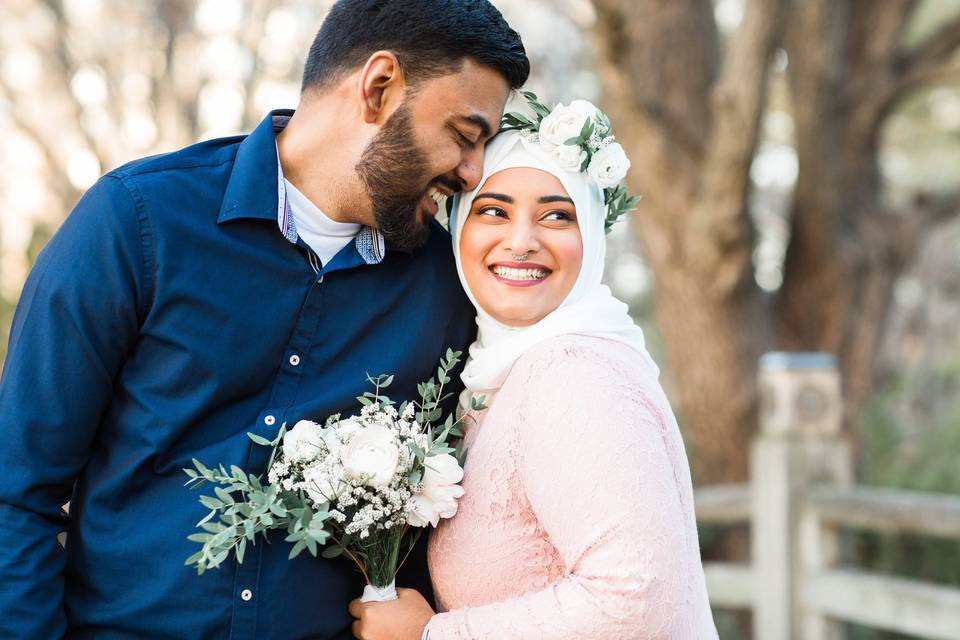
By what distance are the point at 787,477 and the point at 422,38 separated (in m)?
4.70

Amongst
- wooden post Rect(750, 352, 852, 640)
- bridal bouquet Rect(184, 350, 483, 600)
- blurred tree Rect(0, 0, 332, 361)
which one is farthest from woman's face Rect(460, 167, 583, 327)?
blurred tree Rect(0, 0, 332, 361)

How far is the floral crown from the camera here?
2607 millimetres

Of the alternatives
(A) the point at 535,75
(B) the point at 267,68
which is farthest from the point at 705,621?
(A) the point at 535,75

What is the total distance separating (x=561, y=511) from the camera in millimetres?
2305

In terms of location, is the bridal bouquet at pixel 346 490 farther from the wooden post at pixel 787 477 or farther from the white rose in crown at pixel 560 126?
the wooden post at pixel 787 477

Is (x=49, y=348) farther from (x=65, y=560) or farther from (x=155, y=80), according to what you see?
(x=155, y=80)

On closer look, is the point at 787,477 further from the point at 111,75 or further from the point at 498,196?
the point at 111,75

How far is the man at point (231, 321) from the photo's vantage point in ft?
7.55

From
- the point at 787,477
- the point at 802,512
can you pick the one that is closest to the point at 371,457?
the point at 787,477

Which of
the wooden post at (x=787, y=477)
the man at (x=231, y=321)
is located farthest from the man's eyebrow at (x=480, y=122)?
the wooden post at (x=787, y=477)

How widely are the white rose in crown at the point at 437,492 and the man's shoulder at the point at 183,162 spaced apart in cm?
86

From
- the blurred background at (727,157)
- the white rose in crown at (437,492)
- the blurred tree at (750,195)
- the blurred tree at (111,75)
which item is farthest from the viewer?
the blurred tree at (111,75)

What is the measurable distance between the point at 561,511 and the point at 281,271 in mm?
836

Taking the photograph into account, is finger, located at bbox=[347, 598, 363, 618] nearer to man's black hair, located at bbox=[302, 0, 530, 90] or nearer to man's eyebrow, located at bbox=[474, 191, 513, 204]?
man's eyebrow, located at bbox=[474, 191, 513, 204]
